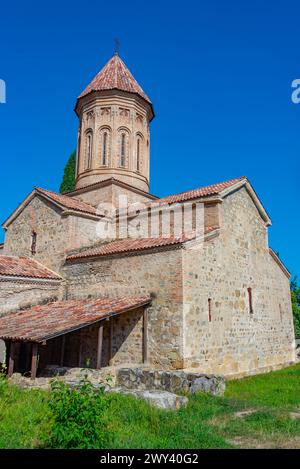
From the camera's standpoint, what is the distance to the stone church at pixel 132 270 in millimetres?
9250

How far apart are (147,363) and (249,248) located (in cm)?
556

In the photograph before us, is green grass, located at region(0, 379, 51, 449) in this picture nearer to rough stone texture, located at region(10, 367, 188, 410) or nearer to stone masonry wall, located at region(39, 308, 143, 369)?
Result: rough stone texture, located at region(10, 367, 188, 410)

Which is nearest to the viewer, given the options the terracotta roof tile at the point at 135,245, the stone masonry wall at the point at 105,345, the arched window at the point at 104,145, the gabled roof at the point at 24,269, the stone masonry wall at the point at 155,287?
the stone masonry wall at the point at 155,287

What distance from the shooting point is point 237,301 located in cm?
1130

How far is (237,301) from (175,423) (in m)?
6.58

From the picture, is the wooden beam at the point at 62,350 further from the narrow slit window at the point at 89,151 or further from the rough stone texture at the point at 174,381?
the narrow slit window at the point at 89,151

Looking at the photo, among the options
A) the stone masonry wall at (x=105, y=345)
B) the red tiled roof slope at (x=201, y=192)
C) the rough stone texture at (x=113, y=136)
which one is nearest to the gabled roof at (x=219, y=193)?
the red tiled roof slope at (x=201, y=192)

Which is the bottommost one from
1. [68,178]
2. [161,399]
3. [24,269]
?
[161,399]

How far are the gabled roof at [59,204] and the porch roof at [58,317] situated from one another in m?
3.33

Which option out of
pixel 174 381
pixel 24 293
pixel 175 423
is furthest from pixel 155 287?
pixel 175 423

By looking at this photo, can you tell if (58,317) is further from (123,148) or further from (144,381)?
(123,148)
